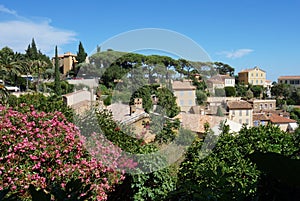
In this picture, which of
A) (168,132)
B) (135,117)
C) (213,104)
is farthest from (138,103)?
(213,104)

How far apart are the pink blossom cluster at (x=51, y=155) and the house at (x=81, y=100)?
1013 mm

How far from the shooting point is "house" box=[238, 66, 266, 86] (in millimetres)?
39406

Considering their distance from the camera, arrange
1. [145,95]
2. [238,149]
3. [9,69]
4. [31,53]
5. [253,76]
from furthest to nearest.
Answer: [253,76] → [31,53] → [9,69] → [145,95] → [238,149]

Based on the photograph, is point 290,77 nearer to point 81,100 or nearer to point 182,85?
point 81,100

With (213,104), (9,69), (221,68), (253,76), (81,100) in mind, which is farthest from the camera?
(253,76)

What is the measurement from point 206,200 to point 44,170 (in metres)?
3.26

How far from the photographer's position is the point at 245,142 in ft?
12.0

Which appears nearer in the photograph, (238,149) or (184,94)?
(238,149)

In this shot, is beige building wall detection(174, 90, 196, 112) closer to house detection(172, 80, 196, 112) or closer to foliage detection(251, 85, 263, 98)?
house detection(172, 80, 196, 112)

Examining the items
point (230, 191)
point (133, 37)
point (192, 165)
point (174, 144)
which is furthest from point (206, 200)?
point (174, 144)

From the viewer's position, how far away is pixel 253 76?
39.7 meters

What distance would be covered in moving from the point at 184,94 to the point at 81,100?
2.57 meters

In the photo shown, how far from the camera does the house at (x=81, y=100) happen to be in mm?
4971

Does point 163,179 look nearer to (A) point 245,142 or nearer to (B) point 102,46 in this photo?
(A) point 245,142
